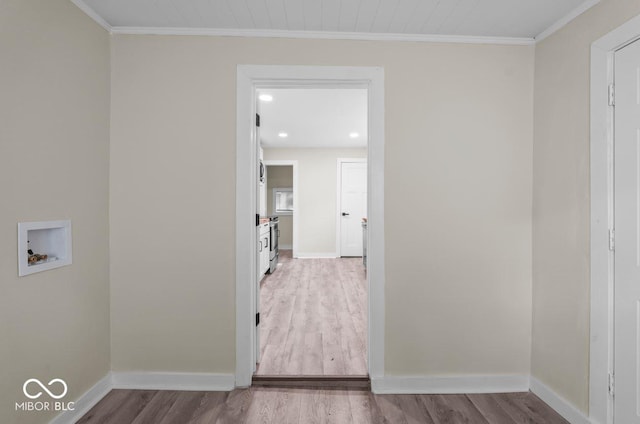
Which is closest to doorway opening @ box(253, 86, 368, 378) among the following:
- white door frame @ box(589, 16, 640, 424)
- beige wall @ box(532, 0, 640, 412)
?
beige wall @ box(532, 0, 640, 412)

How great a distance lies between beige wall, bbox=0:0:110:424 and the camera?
140cm

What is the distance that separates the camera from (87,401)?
6.15 feet

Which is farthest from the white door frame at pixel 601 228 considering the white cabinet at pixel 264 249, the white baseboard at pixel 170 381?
the white cabinet at pixel 264 249

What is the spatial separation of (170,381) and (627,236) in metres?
2.72

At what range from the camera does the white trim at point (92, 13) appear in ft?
5.79

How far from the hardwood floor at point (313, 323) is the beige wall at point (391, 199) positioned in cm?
44

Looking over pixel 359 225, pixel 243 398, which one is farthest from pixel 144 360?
pixel 359 225

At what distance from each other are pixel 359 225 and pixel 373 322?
496cm

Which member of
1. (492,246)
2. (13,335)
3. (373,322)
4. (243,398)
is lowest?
(243,398)

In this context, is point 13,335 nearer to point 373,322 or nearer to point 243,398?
point 243,398

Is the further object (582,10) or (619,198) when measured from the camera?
(582,10)

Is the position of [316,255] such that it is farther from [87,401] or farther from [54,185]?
[54,185]

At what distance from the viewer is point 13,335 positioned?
1.42 m

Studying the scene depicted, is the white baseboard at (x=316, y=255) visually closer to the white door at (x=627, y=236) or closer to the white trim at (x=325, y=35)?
the white trim at (x=325, y=35)
